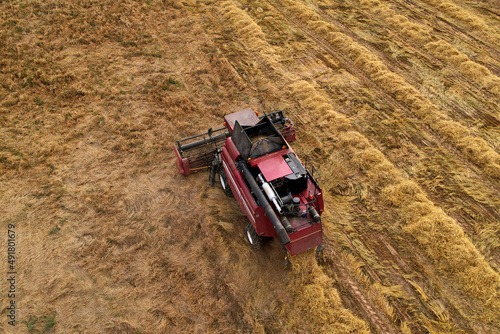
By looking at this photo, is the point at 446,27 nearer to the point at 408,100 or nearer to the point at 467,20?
the point at 467,20

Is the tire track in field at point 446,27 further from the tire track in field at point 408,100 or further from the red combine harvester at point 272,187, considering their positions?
the red combine harvester at point 272,187

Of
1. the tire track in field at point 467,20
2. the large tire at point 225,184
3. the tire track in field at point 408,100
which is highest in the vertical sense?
the tire track in field at point 467,20

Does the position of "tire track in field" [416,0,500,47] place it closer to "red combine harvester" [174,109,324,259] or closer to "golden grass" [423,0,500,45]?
"golden grass" [423,0,500,45]

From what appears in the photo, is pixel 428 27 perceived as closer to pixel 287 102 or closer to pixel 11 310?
pixel 287 102

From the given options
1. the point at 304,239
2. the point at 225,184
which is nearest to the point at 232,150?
the point at 225,184

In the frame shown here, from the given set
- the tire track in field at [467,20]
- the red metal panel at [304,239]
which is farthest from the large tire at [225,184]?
the tire track in field at [467,20]

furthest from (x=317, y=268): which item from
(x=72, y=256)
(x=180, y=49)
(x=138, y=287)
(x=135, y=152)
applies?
(x=180, y=49)

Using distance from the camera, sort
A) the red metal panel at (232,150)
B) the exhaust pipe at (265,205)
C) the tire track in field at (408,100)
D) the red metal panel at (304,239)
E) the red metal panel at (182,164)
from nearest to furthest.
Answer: the exhaust pipe at (265,205), the red metal panel at (304,239), the red metal panel at (232,150), the red metal panel at (182,164), the tire track in field at (408,100)
